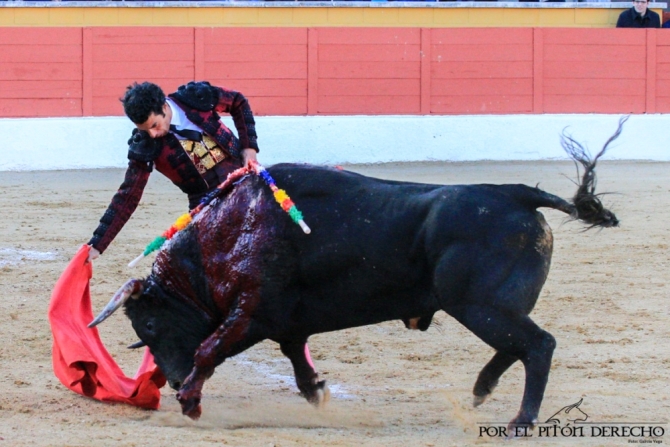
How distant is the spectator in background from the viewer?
32.8 feet

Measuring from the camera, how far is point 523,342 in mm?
2916

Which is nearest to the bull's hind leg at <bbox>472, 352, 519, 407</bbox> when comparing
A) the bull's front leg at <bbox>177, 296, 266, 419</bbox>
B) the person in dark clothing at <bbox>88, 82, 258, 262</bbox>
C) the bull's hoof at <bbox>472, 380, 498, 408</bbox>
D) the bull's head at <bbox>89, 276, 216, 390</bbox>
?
the bull's hoof at <bbox>472, 380, 498, 408</bbox>

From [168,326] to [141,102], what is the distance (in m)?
0.74

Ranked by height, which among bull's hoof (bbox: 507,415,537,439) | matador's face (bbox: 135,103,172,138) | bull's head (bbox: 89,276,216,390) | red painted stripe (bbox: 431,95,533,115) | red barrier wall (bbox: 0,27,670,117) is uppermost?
red barrier wall (bbox: 0,27,670,117)

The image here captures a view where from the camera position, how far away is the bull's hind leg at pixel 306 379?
3.47 meters

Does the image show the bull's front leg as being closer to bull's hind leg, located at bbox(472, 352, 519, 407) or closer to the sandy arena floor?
the sandy arena floor

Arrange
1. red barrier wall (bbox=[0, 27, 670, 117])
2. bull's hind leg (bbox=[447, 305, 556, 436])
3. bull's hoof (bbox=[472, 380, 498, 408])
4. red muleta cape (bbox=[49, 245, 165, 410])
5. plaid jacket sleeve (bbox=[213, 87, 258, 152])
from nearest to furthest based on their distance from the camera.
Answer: bull's hind leg (bbox=[447, 305, 556, 436]) < bull's hoof (bbox=[472, 380, 498, 408]) < red muleta cape (bbox=[49, 245, 165, 410]) < plaid jacket sleeve (bbox=[213, 87, 258, 152]) < red barrier wall (bbox=[0, 27, 670, 117])

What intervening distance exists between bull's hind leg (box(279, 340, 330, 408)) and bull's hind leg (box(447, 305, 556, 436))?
2.41 ft

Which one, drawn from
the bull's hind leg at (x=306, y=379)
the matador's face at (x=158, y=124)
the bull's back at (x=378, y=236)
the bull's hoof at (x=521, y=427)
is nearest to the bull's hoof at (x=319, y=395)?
the bull's hind leg at (x=306, y=379)

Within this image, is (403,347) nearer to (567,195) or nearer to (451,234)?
(451,234)

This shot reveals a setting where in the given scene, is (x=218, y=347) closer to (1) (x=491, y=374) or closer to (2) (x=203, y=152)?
(2) (x=203, y=152)

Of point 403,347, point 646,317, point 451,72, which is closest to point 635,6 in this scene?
point 451,72

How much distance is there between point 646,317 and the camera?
460cm

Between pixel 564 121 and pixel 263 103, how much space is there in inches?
116
